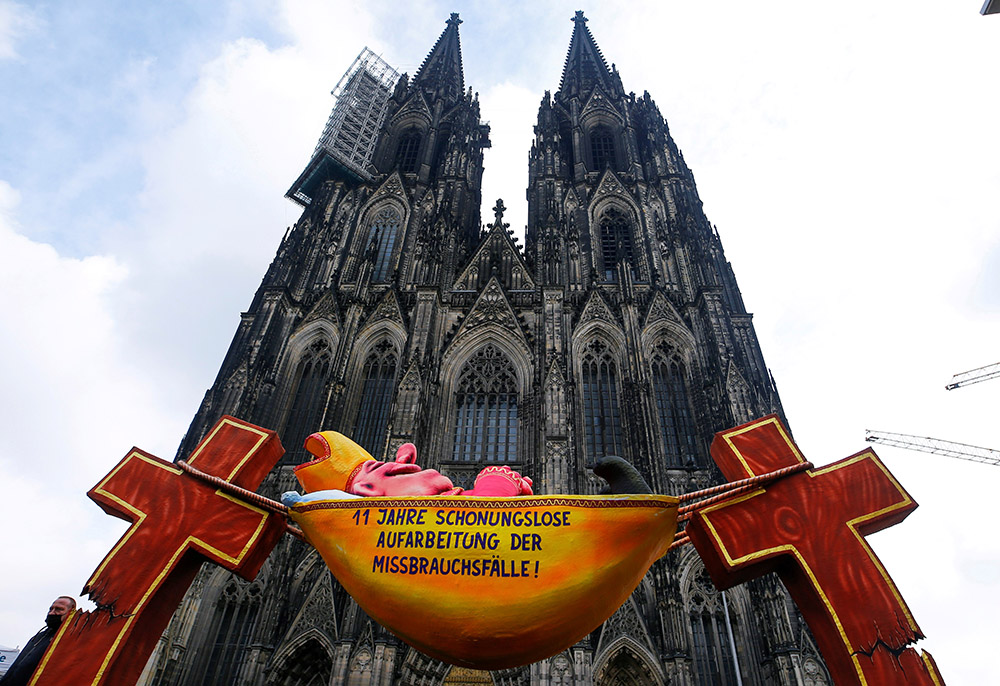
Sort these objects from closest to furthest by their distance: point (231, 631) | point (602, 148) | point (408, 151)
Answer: point (231, 631), point (602, 148), point (408, 151)

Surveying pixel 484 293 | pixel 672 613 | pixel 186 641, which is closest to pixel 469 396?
pixel 484 293

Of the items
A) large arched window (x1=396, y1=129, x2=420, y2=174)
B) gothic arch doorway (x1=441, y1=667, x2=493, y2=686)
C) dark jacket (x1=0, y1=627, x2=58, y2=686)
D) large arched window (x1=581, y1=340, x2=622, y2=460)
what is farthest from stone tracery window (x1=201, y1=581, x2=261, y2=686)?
large arched window (x1=396, y1=129, x2=420, y2=174)

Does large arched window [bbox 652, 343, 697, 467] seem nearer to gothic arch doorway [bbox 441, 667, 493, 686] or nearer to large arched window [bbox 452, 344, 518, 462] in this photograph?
large arched window [bbox 452, 344, 518, 462]

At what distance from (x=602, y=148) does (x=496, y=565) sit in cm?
2594

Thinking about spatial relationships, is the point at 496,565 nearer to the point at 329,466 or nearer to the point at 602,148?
the point at 329,466

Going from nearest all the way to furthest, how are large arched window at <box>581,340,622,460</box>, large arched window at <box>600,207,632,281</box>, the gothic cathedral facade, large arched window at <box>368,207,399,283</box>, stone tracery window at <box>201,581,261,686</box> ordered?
the gothic cathedral facade
stone tracery window at <box>201,581,261,686</box>
large arched window at <box>581,340,622,460</box>
large arched window at <box>600,207,632,281</box>
large arched window at <box>368,207,399,283</box>

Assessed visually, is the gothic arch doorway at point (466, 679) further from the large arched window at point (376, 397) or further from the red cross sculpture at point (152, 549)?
the red cross sculpture at point (152, 549)

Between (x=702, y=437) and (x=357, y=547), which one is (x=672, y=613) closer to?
(x=702, y=437)

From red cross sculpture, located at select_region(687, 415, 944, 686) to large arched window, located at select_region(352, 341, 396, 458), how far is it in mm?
12747

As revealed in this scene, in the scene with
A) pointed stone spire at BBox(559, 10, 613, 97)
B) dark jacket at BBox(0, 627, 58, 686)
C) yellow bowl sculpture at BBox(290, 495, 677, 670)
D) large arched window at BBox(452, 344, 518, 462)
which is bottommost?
dark jacket at BBox(0, 627, 58, 686)

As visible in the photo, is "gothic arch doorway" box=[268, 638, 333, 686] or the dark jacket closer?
the dark jacket

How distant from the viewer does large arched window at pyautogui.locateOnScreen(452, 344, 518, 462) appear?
52.8 feet

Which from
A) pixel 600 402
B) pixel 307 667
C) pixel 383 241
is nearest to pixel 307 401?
pixel 307 667

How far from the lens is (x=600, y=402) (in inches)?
669
